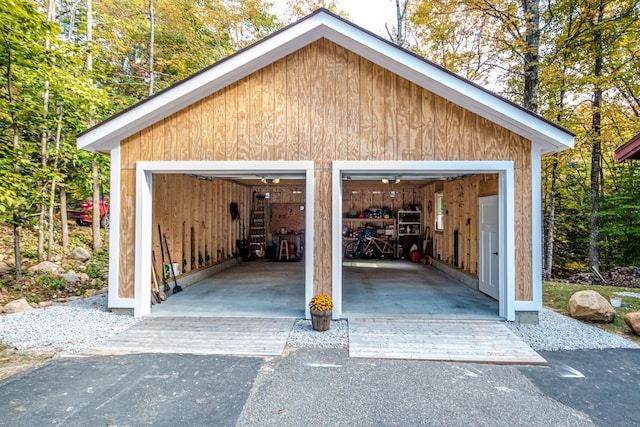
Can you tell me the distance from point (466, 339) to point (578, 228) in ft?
41.0

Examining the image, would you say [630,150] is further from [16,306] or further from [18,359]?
[16,306]

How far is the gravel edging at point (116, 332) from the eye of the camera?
13.8 ft

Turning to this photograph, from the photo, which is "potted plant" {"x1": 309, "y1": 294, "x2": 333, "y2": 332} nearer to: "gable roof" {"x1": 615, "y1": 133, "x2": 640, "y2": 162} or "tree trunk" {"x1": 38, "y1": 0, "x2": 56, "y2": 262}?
"gable roof" {"x1": 615, "y1": 133, "x2": 640, "y2": 162}

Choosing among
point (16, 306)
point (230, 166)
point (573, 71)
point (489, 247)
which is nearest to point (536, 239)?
point (489, 247)

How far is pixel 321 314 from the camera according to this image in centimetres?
458

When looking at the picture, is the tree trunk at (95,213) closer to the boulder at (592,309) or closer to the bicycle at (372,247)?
the bicycle at (372,247)

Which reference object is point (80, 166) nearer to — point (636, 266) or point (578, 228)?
point (636, 266)

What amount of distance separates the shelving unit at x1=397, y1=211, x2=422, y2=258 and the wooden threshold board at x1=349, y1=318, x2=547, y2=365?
7.72 m

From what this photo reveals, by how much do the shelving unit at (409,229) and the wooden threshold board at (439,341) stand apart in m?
7.72

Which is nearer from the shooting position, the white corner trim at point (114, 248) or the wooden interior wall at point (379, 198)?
the white corner trim at point (114, 248)

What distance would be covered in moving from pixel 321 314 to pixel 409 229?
8.89 metres

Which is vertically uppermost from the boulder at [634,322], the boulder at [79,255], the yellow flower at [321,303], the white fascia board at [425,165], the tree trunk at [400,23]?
the tree trunk at [400,23]

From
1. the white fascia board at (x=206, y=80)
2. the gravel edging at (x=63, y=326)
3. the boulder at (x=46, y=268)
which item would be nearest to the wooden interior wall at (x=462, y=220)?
the white fascia board at (x=206, y=80)

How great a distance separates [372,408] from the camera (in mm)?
2834
